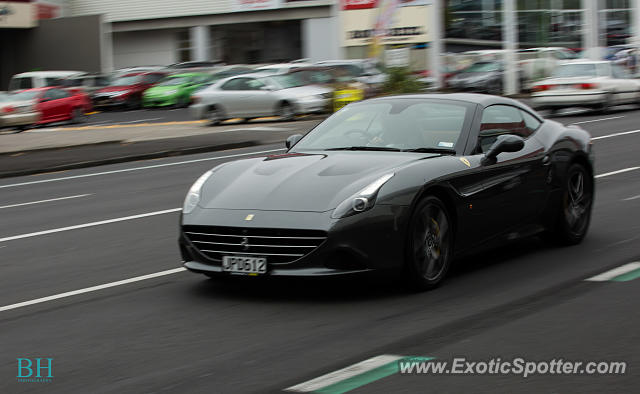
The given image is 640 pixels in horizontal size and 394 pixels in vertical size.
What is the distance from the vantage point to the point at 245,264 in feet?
22.3

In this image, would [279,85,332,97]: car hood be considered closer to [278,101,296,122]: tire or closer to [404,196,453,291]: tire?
[278,101,296,122]: tire

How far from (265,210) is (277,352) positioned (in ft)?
4.79

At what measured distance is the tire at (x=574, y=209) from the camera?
28.8 ft

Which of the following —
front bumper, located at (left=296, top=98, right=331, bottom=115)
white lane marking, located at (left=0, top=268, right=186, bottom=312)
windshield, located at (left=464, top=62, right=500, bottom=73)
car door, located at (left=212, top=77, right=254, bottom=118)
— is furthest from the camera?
windshield, located at (left=464, top=62, right=500, bottom=73)

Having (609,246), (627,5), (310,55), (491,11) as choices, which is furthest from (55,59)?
(609,246)

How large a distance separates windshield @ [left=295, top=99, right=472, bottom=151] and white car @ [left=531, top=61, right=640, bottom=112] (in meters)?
19.3

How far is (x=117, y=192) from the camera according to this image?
1470 centimetres

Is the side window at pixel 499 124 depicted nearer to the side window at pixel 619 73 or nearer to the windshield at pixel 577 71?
the windshield at pixel 577 71

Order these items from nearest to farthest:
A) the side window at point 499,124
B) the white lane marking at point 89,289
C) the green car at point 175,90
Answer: the white lane marking at point 89,289, the side window at point 499,124, the green car at point 175,90

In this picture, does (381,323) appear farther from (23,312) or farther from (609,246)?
(609,246)

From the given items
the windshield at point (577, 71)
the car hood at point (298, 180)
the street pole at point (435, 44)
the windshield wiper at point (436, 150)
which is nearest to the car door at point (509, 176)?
the windshield wiper at point (436, 150)

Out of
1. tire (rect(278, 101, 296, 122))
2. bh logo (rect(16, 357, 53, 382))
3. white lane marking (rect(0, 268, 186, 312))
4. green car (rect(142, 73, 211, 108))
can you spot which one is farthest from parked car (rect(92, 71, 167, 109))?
bh logo (rect(16, 357, 53, 382))

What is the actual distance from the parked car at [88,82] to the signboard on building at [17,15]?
1142cm

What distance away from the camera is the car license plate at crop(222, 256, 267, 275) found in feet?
22.1
